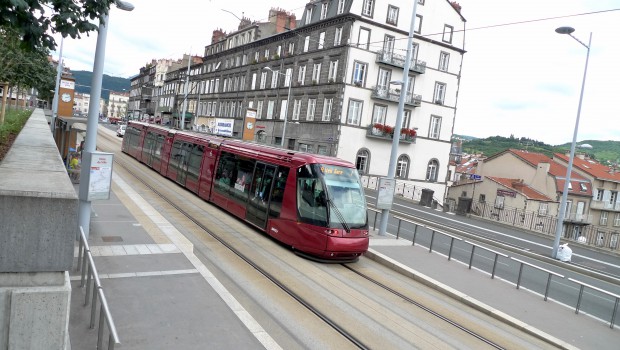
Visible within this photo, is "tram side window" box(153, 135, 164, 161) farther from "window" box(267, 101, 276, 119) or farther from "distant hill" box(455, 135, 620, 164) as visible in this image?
"distant hill" box(455, 135, 620, 164)

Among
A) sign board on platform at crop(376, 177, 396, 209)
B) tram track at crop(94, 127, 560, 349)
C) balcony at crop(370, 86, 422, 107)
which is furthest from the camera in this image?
balcony at crop(370, 86, 422, 107)

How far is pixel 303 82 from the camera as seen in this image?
44.1m

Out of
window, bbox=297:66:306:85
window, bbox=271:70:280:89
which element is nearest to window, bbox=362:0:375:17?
window, bbox=297:66:306:85

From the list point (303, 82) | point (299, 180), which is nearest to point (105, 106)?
point (303, 82)

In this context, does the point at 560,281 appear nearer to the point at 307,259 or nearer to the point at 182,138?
the point at 307,259

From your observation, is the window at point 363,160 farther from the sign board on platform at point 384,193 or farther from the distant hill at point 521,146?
the distant hill at point 521,146

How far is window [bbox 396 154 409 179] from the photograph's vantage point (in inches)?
1706

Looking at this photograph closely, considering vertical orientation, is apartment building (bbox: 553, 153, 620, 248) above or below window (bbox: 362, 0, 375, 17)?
below

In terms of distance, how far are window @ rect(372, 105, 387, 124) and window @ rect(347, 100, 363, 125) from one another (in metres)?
1.64

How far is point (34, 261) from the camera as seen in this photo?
3936 mm

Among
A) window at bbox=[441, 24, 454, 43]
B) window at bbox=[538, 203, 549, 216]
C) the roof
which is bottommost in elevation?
window at bbox=[538, 203, 549, 216]

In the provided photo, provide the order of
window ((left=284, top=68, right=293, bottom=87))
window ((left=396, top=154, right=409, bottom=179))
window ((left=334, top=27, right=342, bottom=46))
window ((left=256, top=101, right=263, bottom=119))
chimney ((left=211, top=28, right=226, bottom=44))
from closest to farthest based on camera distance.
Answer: window ((left=334, top=27, right=342, bottom=46)) < window ((left=396, top=154, right=409, bottom=179)) < window ((left=284, top=68, right=293, bottom=87)) < window ((left=256, top=101, right=263, bottom=119)) < chimney ((left=211, top=28, right=226, bottom=44))

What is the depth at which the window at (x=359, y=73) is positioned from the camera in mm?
39562

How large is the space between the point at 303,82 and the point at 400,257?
33.2m
